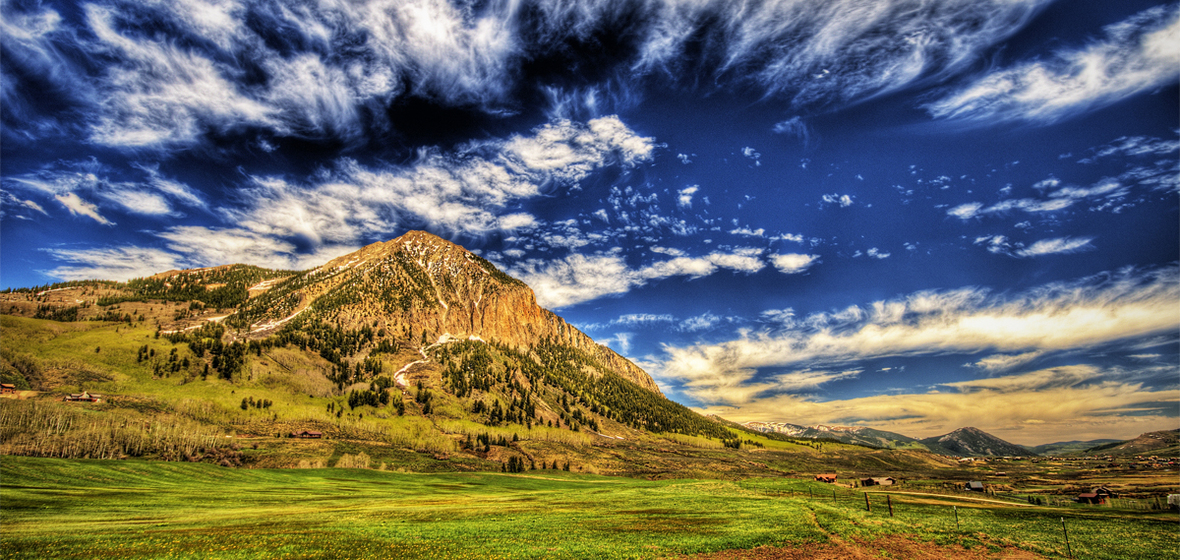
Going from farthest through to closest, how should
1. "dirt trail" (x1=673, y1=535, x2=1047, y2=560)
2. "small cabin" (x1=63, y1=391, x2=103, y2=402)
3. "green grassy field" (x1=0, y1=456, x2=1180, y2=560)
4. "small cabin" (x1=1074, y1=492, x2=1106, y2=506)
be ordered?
"small cabin" (x1=63, y1=391, x2=103, y2=402) → "small cabin" (x1=1074, y1=492, x2=1106, y2=506) → "dirt trail" (x1=673, y1=535, x2=1047, y2=560) → "green grassy field" (x1=0, y1=456, x2=1180, y2=560)

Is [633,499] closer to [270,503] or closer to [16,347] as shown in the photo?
[270,503]

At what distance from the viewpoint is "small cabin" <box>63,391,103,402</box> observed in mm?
152500

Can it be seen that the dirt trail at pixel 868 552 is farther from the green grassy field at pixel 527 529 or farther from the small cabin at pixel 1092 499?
the small cabin at pixel 1092 499

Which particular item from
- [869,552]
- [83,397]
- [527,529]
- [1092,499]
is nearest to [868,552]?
[869,552]

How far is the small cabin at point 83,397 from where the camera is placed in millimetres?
152500

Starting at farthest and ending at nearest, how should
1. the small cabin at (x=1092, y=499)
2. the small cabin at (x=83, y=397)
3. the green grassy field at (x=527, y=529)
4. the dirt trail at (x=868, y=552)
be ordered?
the small cabin at (x=83, y=397)
the small cabin at (x=1092, y=499)
the dirt trail at (x=868, y=552)
the green grassy field at (x=527, y=529)

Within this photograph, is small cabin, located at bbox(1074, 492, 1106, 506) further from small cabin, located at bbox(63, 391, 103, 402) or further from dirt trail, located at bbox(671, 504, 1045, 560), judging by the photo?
small cabin, located at bbox(63, 391, 103, 402)

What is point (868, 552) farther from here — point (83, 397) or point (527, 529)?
point (83, 397)

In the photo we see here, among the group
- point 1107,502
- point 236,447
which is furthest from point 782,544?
point 236,447

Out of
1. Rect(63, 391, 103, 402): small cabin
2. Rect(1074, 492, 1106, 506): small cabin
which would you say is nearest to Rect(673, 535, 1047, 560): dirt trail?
Rect(1074, 492, 1106, 506): small cabin

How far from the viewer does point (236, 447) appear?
5408 inches

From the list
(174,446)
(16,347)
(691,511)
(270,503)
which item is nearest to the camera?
(691,511)

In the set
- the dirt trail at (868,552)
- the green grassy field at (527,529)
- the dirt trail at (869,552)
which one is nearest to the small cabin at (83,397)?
the green grassy field at (527,529)

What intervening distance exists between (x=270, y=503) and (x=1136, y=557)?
82.6 metres
